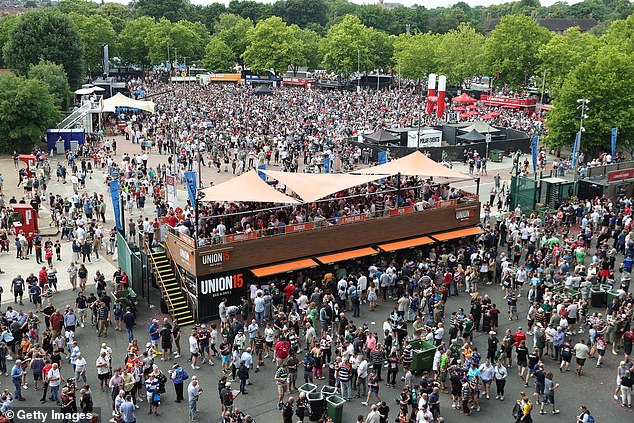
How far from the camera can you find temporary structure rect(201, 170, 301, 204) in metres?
24.0

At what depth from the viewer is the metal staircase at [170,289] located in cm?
2278

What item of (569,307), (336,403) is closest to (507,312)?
(569,307)

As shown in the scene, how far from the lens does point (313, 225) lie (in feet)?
82.6

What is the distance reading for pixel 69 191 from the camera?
3819 cm

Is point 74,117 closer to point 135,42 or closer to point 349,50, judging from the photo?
point 349,50

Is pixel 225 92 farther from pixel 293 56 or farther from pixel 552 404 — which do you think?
pixel 552 404

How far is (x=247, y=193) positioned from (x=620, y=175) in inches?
879

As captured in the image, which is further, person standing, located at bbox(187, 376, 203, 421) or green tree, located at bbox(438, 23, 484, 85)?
green tree, located at bbox(438, 23, 484, 85)

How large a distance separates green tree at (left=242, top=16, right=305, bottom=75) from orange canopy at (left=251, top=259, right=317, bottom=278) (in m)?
79.0

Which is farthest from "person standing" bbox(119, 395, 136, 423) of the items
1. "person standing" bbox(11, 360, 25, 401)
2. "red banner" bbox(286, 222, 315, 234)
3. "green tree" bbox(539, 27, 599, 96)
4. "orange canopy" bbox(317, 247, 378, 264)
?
"green tree" bbox(539, 27, 599, 96)

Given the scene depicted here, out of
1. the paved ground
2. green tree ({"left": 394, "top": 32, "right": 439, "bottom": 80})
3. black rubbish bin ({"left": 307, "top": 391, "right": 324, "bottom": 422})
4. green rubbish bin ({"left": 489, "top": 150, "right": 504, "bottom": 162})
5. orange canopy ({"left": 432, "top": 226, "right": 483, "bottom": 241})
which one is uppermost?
green tree ({"left": 394, "top": 32, "right": 439, "bottom": 80})

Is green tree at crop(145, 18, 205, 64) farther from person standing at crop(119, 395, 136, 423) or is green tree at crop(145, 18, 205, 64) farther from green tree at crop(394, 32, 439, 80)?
person standing at crop(119, 395, 136, 423)

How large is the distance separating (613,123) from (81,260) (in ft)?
117

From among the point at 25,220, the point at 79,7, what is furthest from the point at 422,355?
the point at 79,7
